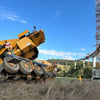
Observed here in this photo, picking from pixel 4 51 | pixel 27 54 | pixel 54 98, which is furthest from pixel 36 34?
pixel 54 98

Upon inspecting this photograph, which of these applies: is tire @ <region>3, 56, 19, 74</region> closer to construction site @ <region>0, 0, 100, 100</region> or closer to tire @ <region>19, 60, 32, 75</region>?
construction site @ <region>0, 0, 100, 100</region>

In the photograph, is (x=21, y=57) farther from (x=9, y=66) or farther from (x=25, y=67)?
(x=9, y=66)

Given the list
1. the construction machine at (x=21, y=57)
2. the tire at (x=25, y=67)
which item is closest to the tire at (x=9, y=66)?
the construction machine at (x=21, y=57)

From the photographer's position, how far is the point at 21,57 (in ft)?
30.0

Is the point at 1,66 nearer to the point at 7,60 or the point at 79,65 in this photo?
the point at 7,60

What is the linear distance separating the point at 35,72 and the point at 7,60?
263 cm

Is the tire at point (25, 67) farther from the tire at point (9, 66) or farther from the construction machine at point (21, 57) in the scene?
the tire at point (9, 66)

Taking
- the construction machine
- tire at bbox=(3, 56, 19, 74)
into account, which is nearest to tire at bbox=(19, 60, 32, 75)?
the construction machine

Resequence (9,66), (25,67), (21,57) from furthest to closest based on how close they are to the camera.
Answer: (21,57)
(25,67)
(9,66)

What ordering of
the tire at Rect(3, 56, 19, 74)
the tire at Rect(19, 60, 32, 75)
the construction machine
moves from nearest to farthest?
1. the tire at Rect(3, 56, 19, 74)
2. the construction machine
3. the tire at Rect(19, 60, 32, 75)

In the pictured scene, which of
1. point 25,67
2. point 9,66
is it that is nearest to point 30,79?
point 25,67

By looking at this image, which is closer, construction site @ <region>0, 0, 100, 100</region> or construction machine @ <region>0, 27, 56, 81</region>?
construction site @ <region>0, 0, 100, 100</region>

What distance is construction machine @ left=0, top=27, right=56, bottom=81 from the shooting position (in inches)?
298

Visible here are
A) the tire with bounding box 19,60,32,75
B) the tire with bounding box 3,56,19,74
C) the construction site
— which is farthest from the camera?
the tire with bounding box 19,60,32,75
